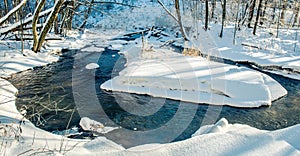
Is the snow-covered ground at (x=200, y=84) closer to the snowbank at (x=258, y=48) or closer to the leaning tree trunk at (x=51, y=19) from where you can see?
the snowbank at (x=258, y=48)

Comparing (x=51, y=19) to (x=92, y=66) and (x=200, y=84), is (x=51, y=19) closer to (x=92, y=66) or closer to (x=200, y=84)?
(x=92, y=66)

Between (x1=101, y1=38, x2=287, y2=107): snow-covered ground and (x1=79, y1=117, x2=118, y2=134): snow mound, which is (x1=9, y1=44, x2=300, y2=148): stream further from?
(x1=101, y1=38, x2=287, y2=107): snow-covered ground

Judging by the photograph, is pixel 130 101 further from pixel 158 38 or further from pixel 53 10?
pixel 158 38

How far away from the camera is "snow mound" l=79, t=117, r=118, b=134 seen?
14.8 ft

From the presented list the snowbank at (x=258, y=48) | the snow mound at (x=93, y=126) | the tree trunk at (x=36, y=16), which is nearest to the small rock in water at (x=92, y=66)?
the tree trunk at (x=36, y=16)

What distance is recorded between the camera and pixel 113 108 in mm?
5562

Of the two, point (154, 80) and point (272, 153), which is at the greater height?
point (272, 153)

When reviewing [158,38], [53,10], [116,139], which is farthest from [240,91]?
[158,38]

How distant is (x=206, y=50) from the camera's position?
38.3 feet

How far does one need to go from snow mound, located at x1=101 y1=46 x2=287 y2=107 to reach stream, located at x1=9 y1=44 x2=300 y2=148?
0.87 feet

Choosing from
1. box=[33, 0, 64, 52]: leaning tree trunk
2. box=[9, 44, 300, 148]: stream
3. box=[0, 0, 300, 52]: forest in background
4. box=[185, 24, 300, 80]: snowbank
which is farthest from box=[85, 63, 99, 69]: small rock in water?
box=[185, 24, 300, 80]: snowbank

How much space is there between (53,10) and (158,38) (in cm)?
707

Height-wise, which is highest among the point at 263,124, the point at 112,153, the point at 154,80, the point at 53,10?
the point at 53,10

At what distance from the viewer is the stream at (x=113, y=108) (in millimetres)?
4677
